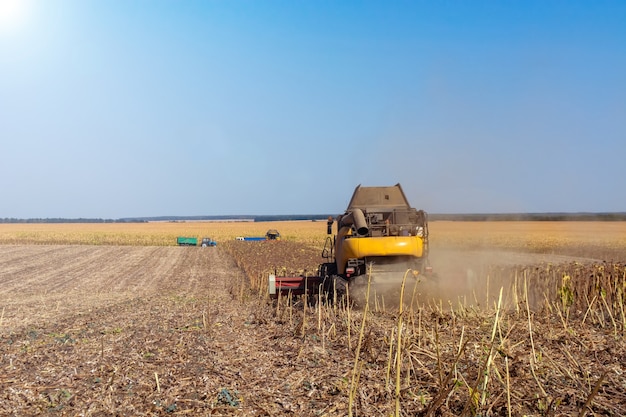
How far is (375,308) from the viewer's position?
10.2 metres

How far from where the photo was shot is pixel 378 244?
11.1m

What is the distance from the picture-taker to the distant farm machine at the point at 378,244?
434 inches

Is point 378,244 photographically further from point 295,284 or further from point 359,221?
point 295,284

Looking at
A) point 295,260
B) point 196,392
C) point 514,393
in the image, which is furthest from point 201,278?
point 514,393

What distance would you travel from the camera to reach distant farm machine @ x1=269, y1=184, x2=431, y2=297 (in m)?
11.0

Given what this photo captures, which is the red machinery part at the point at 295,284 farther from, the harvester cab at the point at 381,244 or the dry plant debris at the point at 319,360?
the harvester cab at the point at 381,244

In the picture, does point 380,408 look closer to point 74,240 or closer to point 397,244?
point 397,244

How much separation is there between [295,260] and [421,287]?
51.4ft

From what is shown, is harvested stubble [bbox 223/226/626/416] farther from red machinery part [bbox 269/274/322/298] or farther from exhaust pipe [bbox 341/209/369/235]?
red machinery part [bbox 269/274/322/298]

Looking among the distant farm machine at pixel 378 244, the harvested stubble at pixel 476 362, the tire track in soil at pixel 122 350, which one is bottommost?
the tire track in soil at pixel 122 350

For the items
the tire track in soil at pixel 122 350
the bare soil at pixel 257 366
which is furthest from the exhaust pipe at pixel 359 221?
the tire track in soil at pixel 122 350

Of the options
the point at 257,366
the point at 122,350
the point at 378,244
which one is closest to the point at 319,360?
the point at 257,366

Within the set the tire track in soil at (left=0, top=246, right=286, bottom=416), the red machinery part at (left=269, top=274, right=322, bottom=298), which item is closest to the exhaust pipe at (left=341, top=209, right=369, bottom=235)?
the red machinery part at (left=269, top=274, right=322, bottom=298)

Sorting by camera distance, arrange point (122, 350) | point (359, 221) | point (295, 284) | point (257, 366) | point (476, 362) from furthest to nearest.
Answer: point (295, 284), point (359, 221), point (122, 350), point (257, 366), point (476, 362)
